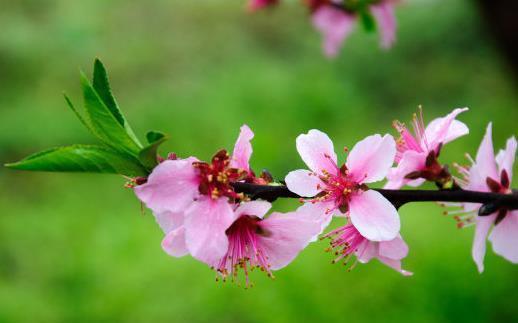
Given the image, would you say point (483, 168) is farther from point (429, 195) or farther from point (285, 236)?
point (285, 236)

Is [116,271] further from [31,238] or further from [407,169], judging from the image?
[407,169]

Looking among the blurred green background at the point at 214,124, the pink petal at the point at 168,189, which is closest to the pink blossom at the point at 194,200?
the pink petal at the point at 168,189

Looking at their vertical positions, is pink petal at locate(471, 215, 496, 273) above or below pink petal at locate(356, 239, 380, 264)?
below

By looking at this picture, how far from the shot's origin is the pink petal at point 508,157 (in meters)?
0.72

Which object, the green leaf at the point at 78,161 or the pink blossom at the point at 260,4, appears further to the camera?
the pink blossom at the point at 260,4

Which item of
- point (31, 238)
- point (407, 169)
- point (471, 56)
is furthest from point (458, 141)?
point (407, 169)

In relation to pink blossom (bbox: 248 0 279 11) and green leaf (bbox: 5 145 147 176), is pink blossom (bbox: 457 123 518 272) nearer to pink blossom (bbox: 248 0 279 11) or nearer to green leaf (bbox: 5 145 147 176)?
green leaf (bbox: 5 145 147 176)

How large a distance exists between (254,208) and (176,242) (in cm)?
10

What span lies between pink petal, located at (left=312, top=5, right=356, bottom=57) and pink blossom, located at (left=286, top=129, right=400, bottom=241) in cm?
75

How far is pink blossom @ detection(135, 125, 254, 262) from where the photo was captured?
0.69 metres

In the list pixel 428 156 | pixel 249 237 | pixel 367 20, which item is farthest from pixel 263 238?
pixel 367 20

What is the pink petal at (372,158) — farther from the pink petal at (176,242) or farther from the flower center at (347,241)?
the pink petal at (176,242)

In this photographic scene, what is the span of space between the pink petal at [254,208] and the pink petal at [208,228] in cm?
1

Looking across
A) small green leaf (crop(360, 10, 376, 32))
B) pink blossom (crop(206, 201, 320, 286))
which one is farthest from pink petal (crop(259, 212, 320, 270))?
small green leaf (crop(360, 10, 376, 32))
